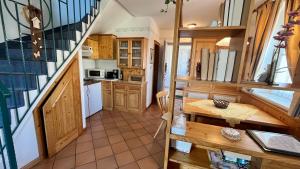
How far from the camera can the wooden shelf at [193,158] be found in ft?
4.20

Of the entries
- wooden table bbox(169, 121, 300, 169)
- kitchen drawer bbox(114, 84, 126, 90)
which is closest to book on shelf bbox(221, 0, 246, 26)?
wooden table bbox(169, 121, 300, 169)

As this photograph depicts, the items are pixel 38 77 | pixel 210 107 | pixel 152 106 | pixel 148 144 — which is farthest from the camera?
pixel 152 106

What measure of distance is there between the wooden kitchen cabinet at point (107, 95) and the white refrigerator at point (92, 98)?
112 millimetres

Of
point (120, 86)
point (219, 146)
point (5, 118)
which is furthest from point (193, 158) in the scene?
point (120, 86)

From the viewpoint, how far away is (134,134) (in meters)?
2.66

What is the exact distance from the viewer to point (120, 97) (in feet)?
12.1

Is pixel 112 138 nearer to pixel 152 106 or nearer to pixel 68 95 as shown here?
pixel 68 95

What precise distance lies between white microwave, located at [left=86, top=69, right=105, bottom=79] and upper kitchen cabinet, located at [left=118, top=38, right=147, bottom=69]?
1.88ft

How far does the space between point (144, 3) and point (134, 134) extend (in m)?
2.61

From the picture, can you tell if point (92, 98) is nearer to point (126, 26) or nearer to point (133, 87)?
point (133, 87)

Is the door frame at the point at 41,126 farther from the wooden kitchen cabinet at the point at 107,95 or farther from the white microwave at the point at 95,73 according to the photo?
the white microwave at the point at 95,73

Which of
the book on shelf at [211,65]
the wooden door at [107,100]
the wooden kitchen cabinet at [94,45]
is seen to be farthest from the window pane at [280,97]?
the wooden kitchen cabinet at [94,45]

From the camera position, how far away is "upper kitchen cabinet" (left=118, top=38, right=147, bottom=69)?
345 cm

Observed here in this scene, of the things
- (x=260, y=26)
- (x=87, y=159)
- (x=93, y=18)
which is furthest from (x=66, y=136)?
(x=260, y=26)
